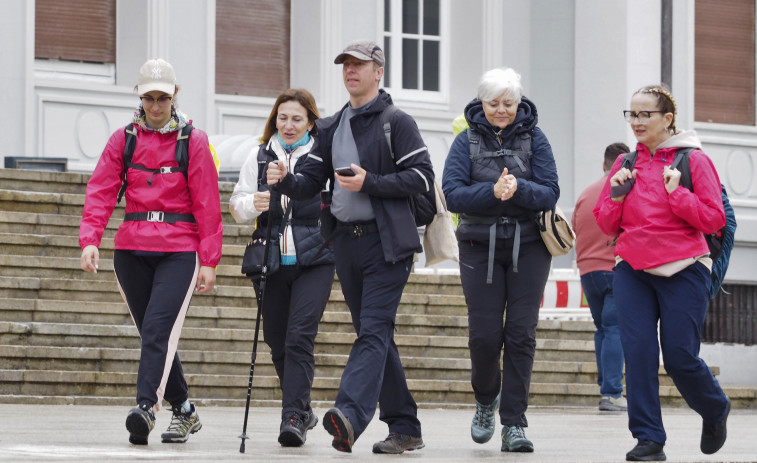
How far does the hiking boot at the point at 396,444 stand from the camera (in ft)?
25.8

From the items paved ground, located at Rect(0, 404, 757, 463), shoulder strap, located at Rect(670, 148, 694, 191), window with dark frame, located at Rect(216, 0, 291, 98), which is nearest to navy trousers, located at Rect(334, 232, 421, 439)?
paved ground, located at Rect(0, 404, 757, 463)

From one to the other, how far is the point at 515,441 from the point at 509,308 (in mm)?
678

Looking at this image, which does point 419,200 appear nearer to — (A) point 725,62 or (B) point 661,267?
(B) point 661,267

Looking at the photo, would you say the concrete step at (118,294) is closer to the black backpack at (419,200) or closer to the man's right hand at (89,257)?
the man's right hand at (89,257)

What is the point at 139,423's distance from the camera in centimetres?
795

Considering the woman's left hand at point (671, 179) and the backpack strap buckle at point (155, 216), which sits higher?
the woman's left hand at point (671, 179)

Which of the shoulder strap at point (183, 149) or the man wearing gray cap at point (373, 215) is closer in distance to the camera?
the man wearing gray cap at point (373, 215)

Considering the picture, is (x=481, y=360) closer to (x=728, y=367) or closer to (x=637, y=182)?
(x=637, y=182)

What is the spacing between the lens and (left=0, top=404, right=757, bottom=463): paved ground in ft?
24.5

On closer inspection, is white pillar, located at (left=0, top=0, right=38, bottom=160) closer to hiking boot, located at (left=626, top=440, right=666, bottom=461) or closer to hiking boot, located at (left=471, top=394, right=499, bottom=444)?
hiking boot, located at (left=471, top=394, right=499, bottom=444)

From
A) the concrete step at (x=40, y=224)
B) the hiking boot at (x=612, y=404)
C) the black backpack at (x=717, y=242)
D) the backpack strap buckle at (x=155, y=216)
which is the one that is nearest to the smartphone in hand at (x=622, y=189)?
the black backpack at (x=717, y=242)

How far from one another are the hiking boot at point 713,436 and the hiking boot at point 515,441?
2.82 ft

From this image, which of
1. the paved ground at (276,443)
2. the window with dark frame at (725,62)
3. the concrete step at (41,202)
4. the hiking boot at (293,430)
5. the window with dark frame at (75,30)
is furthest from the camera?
the window with dark frame at (725,62)

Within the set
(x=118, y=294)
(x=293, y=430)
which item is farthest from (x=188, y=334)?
(x=293, y=430)
